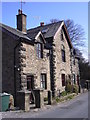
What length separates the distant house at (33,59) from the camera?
50.3 ft

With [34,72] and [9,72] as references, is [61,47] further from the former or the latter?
[9,72]

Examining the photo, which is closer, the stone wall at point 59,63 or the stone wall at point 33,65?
the stone wall at point 33,65

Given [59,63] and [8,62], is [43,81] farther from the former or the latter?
[8,62]

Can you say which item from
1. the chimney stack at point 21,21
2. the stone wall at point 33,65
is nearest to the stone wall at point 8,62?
the stone wall at point 33,65

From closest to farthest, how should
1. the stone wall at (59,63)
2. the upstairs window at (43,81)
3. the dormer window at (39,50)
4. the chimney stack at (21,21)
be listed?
the dormer window at (39,50), the upstairs window at (43,81), the chimney stack at (21,21), the stone wall at (59,63)

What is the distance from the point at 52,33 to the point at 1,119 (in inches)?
538

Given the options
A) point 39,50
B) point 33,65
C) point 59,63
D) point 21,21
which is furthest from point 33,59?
point 59,63

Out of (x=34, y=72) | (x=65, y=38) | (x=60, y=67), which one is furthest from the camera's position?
(x=65, y=38)

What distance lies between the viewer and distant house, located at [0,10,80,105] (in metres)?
15.3

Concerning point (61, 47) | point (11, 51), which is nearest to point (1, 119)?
point (11, 51)

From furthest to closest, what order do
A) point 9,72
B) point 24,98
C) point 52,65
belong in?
point 52,65
point 9,72
point 24,98

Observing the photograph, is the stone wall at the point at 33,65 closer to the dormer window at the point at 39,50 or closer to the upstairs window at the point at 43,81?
the dormer window at the point at 39,50

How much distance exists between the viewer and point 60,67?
2220 centimetres

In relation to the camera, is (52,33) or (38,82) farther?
(52,33)
